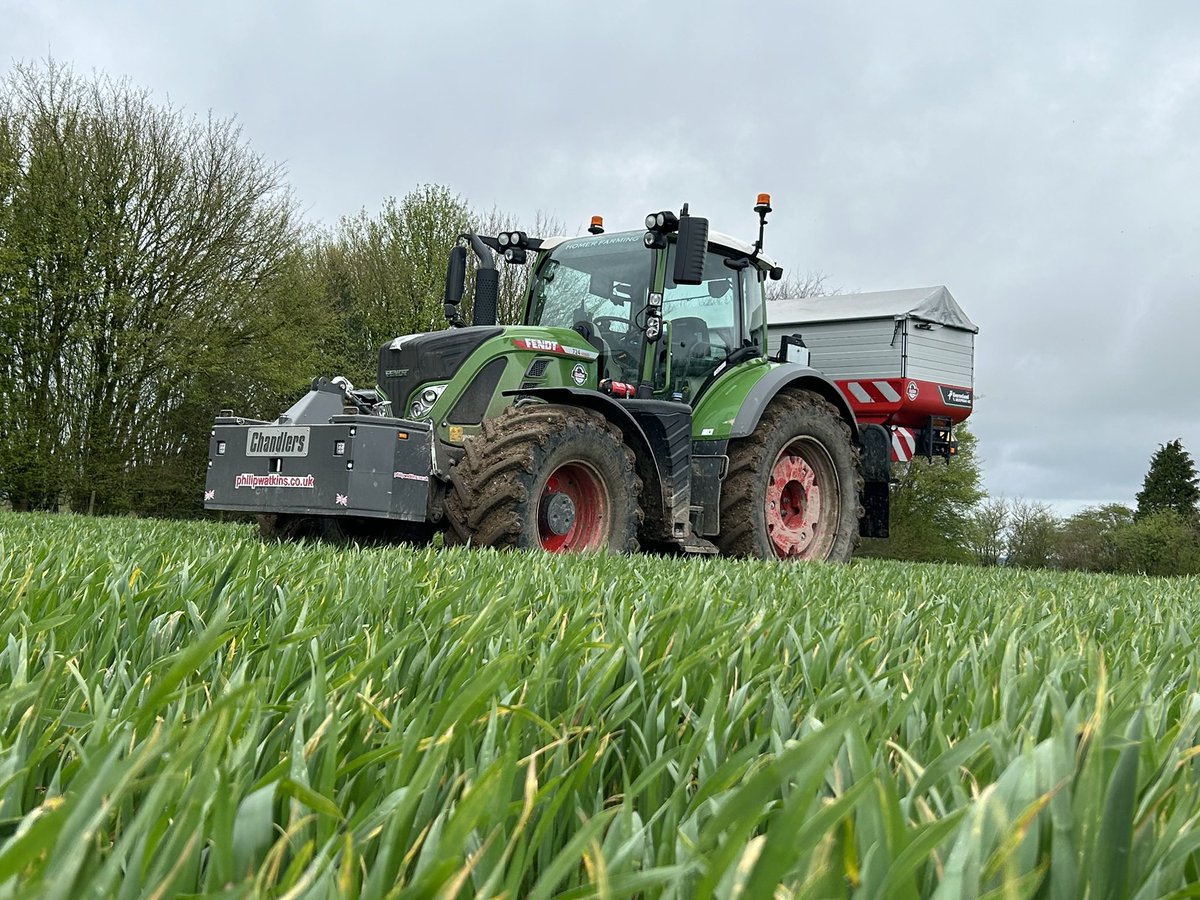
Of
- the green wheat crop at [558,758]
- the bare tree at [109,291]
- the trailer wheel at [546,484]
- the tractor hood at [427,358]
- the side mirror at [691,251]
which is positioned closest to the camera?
the green wheat crop at [558,758]

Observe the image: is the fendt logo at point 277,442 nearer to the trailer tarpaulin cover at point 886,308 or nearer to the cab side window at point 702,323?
the cab side window at point 702,323

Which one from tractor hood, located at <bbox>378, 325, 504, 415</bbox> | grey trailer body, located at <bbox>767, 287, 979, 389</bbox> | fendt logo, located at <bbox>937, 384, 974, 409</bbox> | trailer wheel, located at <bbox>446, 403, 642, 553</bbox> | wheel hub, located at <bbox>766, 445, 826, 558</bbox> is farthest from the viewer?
fendt logo, located at <bbox>937, 384, 974, 409</bbox>

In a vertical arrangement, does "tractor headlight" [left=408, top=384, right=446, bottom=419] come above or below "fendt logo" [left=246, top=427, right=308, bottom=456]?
above

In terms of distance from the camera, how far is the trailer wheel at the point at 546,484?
5.21 meters

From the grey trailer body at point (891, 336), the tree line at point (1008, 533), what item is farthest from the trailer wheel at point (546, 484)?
the tree line at point (1008, 533)

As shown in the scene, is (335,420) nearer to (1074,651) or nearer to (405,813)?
(1074,651)

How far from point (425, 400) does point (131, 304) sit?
12.9 meters

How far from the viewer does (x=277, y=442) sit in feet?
17.9

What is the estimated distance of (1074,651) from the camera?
1703mm

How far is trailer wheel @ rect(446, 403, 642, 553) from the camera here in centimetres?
521

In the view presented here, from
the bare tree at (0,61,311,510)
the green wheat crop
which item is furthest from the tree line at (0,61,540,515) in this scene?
the green wheat crop

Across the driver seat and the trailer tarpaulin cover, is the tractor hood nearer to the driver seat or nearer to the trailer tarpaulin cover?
the driver seat

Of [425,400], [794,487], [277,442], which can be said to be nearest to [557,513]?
[425,400]

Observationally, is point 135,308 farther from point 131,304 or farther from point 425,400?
point 425,400
